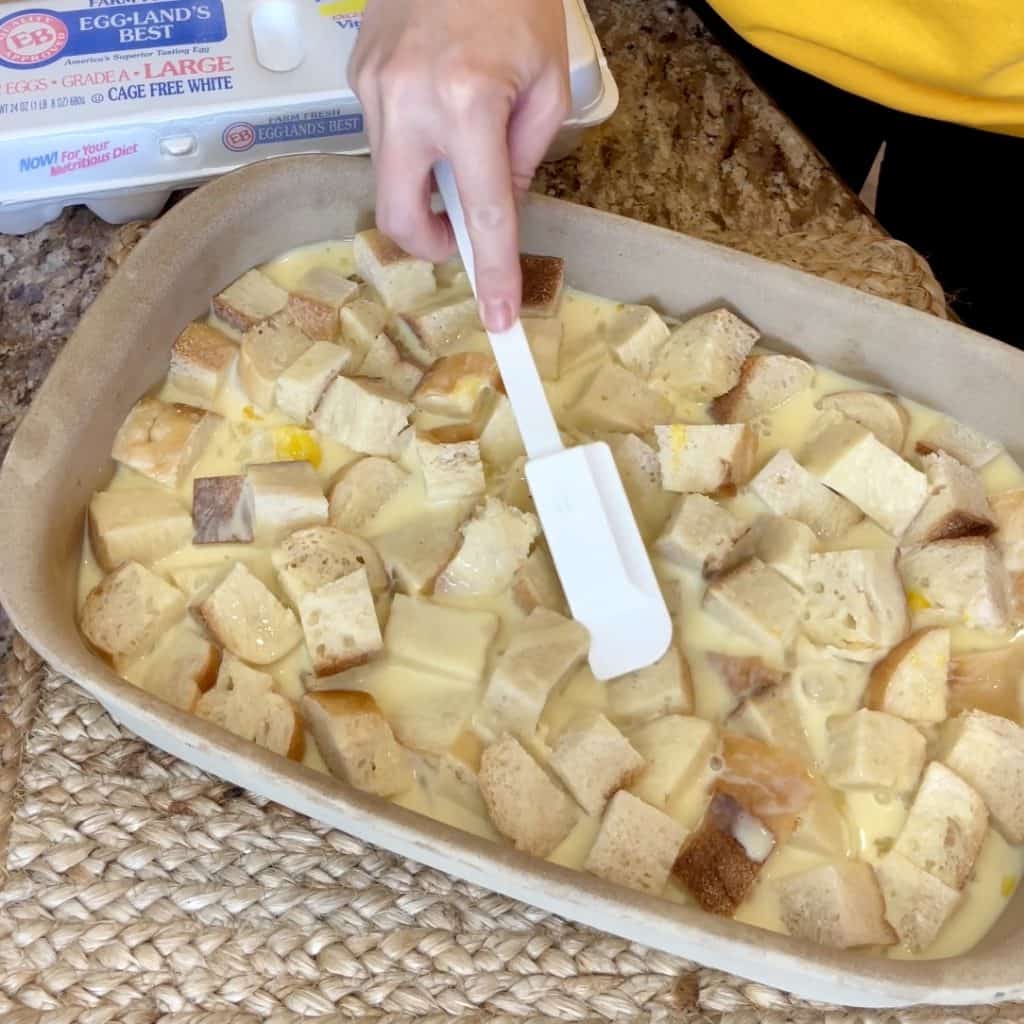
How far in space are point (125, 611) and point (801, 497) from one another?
2.06 ft

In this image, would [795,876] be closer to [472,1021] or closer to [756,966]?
[756,966]

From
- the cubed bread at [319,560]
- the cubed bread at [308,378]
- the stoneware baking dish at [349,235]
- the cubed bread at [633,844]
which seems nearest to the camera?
the stoneware baking dish at [349,235]

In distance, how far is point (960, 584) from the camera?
1.14 meters

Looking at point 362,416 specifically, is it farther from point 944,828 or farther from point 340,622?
point 944,828

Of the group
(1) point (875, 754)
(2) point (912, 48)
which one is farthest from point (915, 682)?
(2) point (912, 48)

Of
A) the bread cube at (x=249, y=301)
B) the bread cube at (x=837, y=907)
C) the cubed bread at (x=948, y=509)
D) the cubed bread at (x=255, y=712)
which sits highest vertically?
the bread cube at (x=249, y=301)

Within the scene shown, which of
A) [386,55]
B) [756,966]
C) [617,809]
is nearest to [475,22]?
[386,55]

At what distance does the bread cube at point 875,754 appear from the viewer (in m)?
1.04

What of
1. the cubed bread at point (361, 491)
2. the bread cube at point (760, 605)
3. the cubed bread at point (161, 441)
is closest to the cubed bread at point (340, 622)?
the cubed bread at point (361, 491)

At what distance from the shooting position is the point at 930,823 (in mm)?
1028

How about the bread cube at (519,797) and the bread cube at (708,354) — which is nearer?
the bread cube at (519,797)

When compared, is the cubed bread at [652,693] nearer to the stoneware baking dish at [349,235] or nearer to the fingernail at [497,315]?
the stoneware baking dish at [349,235]

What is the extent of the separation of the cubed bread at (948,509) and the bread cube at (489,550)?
0.37 meters

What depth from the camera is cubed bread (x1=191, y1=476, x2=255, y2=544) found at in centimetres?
115
